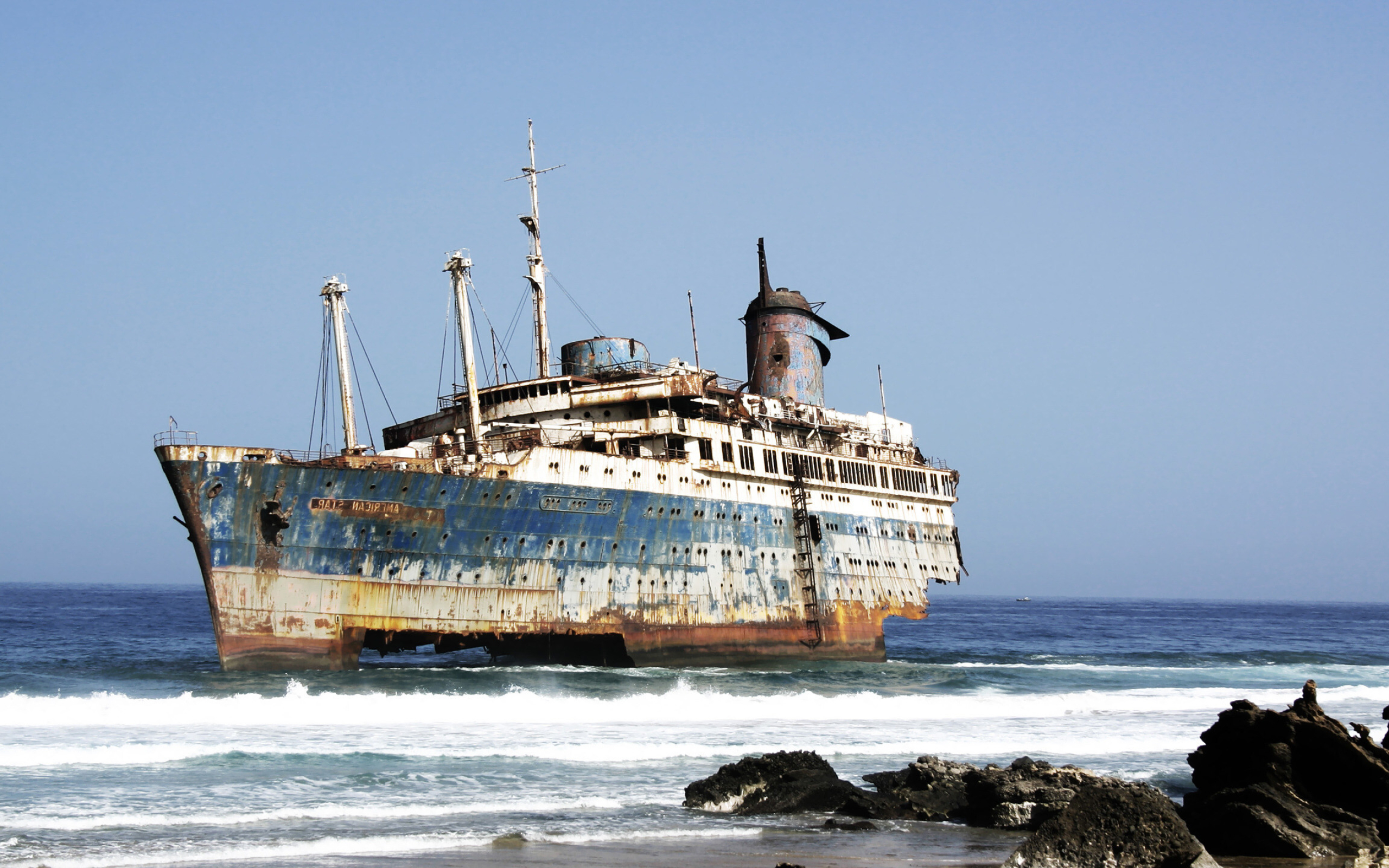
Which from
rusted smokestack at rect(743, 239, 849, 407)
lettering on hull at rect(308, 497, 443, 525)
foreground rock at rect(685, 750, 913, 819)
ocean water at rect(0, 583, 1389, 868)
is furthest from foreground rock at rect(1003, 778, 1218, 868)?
rusted smokestack at rect(743, 239, 849, 407)

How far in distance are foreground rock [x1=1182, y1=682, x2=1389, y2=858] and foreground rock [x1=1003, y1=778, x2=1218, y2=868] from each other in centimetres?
160

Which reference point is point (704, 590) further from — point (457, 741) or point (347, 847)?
point (347, 847)

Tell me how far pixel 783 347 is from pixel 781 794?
27.9 metres

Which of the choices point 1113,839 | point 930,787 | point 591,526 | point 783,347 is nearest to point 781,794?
point 930,787

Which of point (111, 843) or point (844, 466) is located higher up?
point (844, 466)

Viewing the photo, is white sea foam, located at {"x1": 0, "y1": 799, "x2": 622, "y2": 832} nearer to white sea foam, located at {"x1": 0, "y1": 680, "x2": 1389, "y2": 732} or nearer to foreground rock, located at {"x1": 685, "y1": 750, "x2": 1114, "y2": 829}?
foreground rock, located at {"x1": 685, "y1": 750, "x2": 1114, "y2": 829}

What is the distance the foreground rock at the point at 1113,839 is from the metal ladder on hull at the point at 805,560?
23.2m

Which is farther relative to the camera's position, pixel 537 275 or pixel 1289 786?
pixel 537 275

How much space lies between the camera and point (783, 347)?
135 ft

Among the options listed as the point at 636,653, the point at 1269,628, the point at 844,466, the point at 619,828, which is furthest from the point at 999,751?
the point at 1269,628

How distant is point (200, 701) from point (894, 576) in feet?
79.0

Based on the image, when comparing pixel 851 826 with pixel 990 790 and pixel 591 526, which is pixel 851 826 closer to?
pixel 990 790

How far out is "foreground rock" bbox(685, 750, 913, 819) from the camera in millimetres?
14305

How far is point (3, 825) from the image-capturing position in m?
12.9
